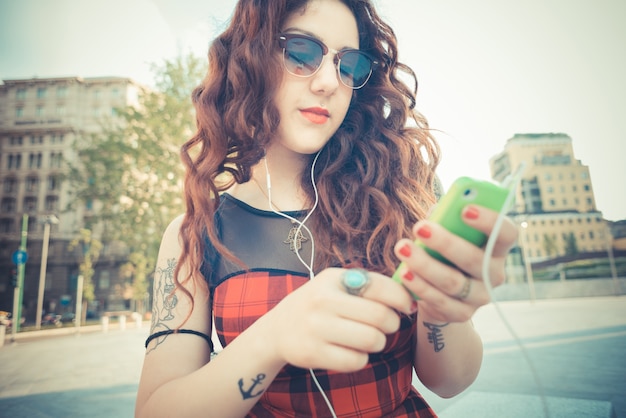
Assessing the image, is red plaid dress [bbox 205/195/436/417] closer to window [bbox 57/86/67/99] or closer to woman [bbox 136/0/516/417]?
woman [bbox 136/0/516/417]

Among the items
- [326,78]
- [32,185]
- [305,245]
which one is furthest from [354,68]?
[32,185]

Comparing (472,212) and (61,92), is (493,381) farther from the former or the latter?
(61,92)

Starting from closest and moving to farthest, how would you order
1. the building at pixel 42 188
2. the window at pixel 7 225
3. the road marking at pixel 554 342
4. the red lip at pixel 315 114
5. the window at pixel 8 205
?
the red lip at pixel 315 114, the road marking at pixel 554 342, the building at pixel 42 188, the window at pixel 7 225, the window at pixel 8 205

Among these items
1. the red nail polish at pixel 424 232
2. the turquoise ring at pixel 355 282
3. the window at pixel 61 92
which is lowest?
the turquoise ring at pixel 355 282

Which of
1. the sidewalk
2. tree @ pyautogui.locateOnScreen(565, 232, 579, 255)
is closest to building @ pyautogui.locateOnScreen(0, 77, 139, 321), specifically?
the sidewalk

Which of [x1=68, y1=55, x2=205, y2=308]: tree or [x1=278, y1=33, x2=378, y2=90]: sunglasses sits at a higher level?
[x1=68, y1=55, x2=205, y2=308]: tree

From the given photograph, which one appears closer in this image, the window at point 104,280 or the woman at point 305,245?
the woman at point 305,245

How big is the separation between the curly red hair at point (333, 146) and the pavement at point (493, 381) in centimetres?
117

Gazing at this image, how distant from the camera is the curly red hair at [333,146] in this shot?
56.7 inches

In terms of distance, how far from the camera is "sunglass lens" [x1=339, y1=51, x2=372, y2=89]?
4.94 ft

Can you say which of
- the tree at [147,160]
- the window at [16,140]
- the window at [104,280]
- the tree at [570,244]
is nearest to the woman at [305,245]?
the tree at [147,160]

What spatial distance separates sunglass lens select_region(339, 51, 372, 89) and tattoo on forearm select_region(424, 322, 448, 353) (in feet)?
3.61

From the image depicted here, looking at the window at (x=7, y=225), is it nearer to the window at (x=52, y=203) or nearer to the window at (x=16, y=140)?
the window at (x=52, y=203)

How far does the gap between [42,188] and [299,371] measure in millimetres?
44256
